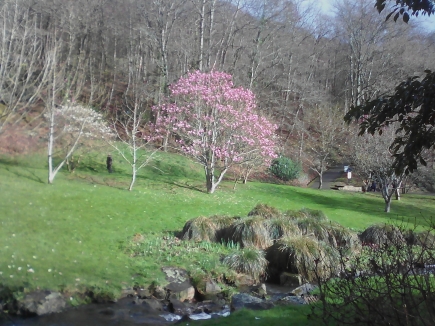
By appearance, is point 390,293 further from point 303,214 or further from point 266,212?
point 303,214

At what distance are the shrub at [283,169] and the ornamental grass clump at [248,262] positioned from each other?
21291mm

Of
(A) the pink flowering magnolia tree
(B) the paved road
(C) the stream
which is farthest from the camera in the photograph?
(B) the paved road

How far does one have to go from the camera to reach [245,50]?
135ft

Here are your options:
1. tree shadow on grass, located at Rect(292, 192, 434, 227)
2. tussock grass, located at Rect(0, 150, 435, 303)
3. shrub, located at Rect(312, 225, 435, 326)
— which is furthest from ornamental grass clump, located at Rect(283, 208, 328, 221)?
shrub, located at Rect(312, 225, 435, 326)

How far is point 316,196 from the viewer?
2648cm

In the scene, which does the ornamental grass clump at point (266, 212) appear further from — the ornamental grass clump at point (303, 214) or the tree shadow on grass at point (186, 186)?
the tree shadow on grass at point (186, 186)

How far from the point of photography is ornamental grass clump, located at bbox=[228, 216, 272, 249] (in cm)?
1373

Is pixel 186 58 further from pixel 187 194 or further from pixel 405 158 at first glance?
pixel 405 158

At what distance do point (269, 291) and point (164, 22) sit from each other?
27.9m

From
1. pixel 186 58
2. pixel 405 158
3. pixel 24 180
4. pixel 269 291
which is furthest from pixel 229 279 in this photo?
pixel 186 58

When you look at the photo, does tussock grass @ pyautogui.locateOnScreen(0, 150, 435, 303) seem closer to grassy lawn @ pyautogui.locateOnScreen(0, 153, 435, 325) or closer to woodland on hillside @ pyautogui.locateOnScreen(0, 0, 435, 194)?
grassy lawn @ pyautogui.locateOnScreen(0, 153, 435, 325)

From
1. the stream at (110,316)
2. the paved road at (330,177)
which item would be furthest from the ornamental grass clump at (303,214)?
the paved road at (330,177)

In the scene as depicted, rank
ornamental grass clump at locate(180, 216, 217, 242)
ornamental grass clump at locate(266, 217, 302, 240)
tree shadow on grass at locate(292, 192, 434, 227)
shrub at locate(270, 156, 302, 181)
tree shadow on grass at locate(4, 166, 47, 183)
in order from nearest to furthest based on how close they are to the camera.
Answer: ornamental grass clump at locate(180, 216, 217, 242)
ornamental grass clump at locate(266, 217, 302, 240)
tree shadow on grass at locate(4, 166, 47, 183)
tree shadow on grass at locate(292, 192, 434, 227)
shrub at locate(270, 156, 302, 181)

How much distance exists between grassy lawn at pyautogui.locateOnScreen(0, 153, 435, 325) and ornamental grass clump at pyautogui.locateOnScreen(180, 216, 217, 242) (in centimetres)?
106
